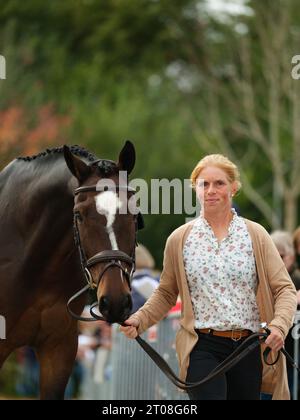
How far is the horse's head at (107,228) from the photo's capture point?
5.01 meters

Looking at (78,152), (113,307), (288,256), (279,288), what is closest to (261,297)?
(279,288)

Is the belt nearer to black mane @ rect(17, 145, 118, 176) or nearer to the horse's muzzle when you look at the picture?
the horse's muzzle

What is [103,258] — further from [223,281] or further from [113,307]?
[223,281]

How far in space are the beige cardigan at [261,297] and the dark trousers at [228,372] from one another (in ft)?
0.21

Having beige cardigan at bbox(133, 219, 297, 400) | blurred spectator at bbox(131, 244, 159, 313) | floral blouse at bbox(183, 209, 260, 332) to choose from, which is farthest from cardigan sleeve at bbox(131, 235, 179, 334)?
blurred spectator at bbox(131, 244, 159, 313)

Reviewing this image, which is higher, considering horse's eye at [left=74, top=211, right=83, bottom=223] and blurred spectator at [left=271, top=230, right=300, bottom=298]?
horse's eye at [left=74, top=211, right=83, bottom=223]

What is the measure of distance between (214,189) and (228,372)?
1.00m

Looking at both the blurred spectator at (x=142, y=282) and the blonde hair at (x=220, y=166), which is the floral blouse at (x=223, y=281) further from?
the blurred spectator at (x=142, y=282)

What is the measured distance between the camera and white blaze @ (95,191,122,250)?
5191 mm

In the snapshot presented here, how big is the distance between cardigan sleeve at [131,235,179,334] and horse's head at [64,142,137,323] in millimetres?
300

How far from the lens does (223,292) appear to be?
526 cm

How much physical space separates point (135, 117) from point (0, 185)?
32.5m

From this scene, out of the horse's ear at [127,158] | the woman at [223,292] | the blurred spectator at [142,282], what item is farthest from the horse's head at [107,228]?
A: the blurred spectator at [142,282]

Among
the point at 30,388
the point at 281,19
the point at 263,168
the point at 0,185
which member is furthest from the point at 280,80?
the point at 0,185
